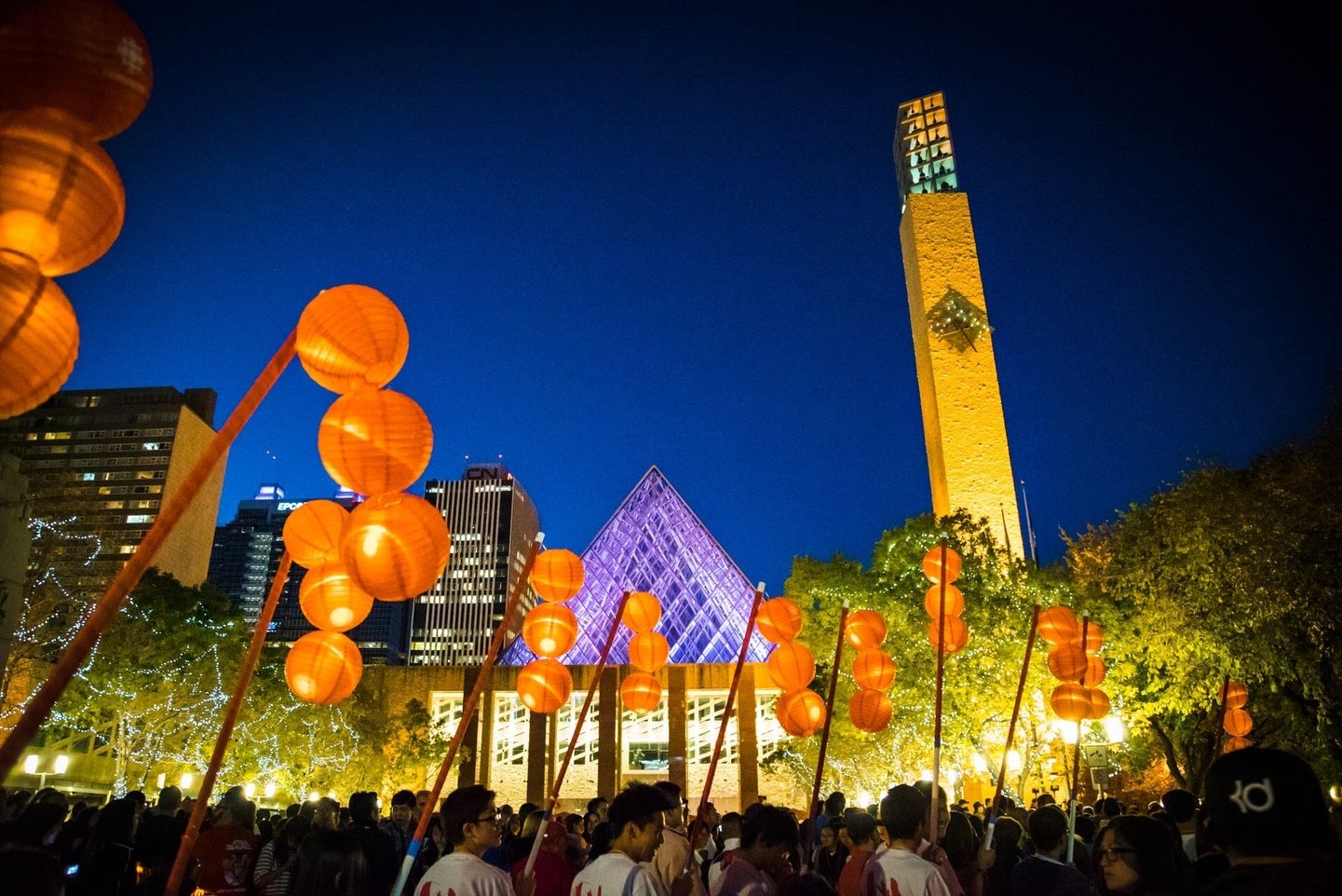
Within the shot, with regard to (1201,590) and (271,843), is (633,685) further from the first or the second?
(1201,590)

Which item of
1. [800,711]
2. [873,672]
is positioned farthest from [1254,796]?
[873,672]

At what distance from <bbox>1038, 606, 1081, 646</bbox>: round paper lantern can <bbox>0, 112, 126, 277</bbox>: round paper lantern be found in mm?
11160

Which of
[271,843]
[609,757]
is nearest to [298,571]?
[609,757]

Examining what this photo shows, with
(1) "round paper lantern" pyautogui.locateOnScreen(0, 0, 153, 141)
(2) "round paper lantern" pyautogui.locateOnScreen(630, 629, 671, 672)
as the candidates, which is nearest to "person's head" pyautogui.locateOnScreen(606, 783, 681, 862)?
(1) "round paper lantern" pyautogui.locateOnScreen(0, 0, 153, 141)

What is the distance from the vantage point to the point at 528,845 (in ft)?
18.7

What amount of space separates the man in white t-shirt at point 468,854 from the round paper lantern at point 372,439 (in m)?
1.68

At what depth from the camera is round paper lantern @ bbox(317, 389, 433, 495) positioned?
446cm

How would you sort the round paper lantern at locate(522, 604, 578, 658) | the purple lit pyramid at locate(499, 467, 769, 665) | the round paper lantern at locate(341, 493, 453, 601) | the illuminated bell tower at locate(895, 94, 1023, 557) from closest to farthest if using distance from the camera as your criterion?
the round paper lantern at locate(341, 493, 453, 601) < the round paper lantern at locate(522, 604, 578, 658) < the illuminated bell tower at locate(895, 94, 1023, 557) < the purple lit pyramid at locate(499, 467, 769, 665)

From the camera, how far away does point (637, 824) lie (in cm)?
350

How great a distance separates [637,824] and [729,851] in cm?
198

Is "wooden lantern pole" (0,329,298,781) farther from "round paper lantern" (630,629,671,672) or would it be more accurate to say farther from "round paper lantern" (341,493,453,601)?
"round paper lantern" (630,629,671,672)

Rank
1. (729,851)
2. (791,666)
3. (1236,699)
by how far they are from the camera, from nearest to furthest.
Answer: (729,851) < (791,666) < (1236,699)

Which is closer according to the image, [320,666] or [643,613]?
[320,666]

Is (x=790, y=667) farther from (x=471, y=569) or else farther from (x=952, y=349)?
(x=471, y=569)
